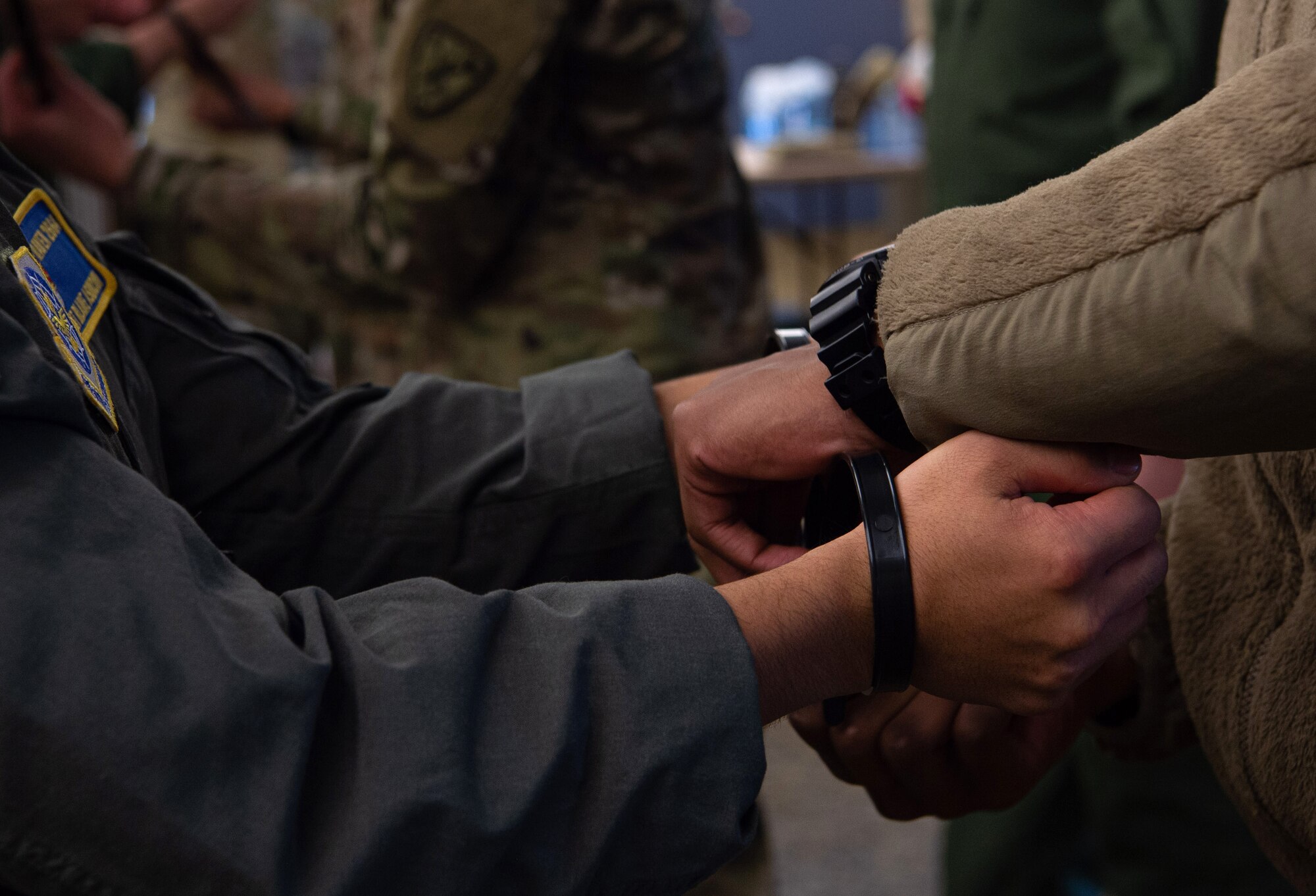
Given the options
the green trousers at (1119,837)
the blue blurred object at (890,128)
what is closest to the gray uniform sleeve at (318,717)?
the green trousers at (1119,837)

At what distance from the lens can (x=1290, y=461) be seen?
57 centimetres

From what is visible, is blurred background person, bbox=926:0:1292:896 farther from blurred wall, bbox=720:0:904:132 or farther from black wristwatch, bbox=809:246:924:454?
blurred wall, bbox=720:0:904:132

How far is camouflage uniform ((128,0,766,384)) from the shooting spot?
1271 millimetres

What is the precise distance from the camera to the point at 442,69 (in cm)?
126

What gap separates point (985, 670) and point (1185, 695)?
249 millimetres

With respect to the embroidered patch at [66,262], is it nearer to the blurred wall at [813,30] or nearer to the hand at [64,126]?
the hand at [64,126]

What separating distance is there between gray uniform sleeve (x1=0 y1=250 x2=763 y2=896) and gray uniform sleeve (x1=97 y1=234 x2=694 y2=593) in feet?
0.80

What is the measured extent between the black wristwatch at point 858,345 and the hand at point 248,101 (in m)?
1.87

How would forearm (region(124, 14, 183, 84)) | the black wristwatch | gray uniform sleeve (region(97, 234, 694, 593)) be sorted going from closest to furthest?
the black wristwatch < gray uniform sleeve (region(97, 234, 694, 593)) < forearm (region(124, 14, 183, 84))

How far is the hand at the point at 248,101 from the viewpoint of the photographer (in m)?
2.16

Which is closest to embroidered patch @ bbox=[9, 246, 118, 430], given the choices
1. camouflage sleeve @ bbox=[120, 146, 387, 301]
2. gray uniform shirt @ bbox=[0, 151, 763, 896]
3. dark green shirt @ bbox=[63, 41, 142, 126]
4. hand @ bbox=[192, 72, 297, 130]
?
gray uniform shirt @ bbox=[0, 151, 763, 896]

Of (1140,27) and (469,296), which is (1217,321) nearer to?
(1140,27)

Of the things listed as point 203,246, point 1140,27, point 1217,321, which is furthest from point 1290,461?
point 203,246

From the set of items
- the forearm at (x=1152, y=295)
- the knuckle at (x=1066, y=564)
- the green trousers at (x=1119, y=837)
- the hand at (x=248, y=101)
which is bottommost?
the green trousers at (x=1119, y=837)
